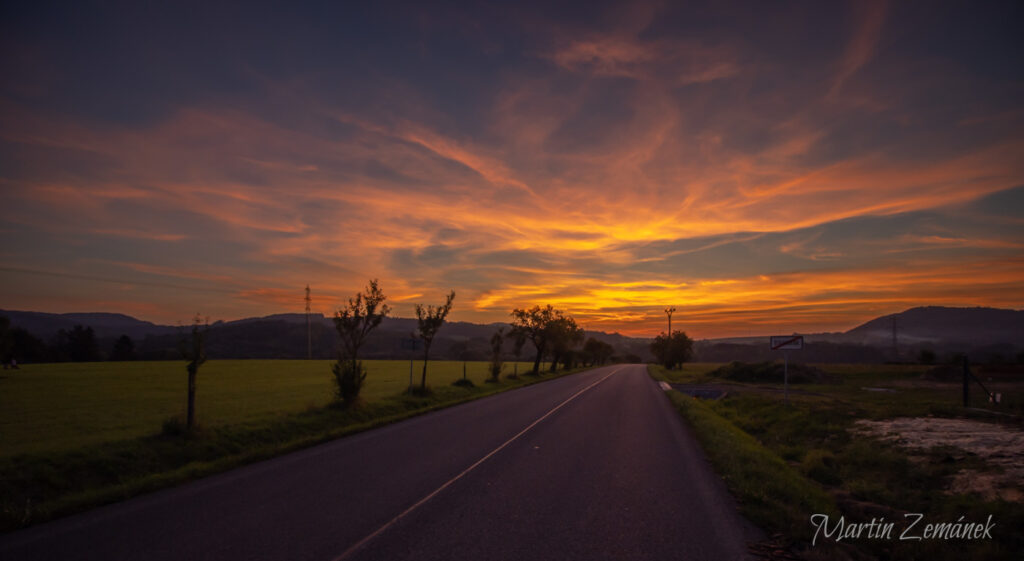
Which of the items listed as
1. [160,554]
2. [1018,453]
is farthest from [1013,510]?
[160,554]

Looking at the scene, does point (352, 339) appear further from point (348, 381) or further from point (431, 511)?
point (431, 511)

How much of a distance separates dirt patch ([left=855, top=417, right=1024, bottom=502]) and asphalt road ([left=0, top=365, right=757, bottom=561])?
172 inches

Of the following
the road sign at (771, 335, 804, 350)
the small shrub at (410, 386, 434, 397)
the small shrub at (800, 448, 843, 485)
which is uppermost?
the road sign at (771, 335, 804, 350)

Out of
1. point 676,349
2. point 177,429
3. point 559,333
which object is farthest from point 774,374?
point 177,429

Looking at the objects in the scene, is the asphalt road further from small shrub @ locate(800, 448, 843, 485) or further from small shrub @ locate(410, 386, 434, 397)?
small shrub @ locate(410, 386, 434, 397)

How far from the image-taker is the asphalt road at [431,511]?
6082 mm

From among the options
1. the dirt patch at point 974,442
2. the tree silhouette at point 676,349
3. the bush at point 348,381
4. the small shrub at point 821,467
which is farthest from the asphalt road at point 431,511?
the tree silhouette at point 676,349

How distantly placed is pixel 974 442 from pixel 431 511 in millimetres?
12777

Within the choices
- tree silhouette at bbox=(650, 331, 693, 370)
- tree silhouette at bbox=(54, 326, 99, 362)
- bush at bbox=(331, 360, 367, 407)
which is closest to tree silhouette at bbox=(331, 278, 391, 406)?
bush at bbox=(331, 360, 367, 407)

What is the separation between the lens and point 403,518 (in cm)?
711

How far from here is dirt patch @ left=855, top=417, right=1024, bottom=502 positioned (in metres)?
8.55

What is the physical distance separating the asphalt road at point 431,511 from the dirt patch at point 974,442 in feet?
14.3

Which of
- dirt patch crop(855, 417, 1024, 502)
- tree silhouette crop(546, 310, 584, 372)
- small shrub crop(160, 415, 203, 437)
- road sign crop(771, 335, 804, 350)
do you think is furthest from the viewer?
tree silhouette crop(546, 310, 584, 372)

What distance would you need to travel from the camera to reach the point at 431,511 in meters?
7.43
